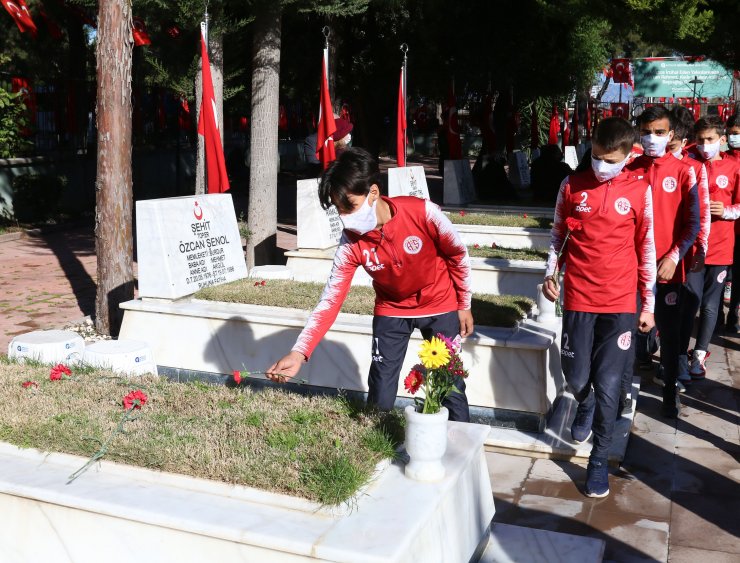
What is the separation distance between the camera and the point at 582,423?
564 centimetres

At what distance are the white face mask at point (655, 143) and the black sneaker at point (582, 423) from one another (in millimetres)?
1689

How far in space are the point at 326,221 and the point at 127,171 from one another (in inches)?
92.2

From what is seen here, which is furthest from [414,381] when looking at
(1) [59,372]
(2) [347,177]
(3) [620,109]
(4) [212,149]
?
(3) [620,109]

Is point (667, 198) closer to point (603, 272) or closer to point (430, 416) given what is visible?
point (603, 272)

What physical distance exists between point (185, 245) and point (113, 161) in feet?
4.63

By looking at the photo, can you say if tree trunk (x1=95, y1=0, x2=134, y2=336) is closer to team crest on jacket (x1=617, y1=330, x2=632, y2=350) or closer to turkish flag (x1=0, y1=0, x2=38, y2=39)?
team crest on jacket (x1=617, y1=330, x2=632, y2=350)

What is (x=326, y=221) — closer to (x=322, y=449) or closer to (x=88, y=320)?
(x=88, y=320)

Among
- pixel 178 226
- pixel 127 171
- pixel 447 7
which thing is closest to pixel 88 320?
pixel 127 171

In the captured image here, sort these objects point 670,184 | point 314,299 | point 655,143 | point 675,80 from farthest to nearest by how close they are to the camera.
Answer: point 675,80 → point 314,299 → point 670,184 → point 655,143

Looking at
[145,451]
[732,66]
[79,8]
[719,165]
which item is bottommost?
[145,451]

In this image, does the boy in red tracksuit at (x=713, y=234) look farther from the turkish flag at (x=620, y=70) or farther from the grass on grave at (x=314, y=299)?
the turkish flag at (x=620, y=70)

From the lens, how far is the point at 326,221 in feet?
33.0

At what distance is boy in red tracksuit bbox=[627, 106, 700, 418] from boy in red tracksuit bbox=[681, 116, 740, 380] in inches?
24.0

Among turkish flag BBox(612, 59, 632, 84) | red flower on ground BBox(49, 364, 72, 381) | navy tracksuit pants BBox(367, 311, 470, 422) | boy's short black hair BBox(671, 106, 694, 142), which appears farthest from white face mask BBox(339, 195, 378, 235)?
turkish flag BBox(612, 59, 632, 84)
